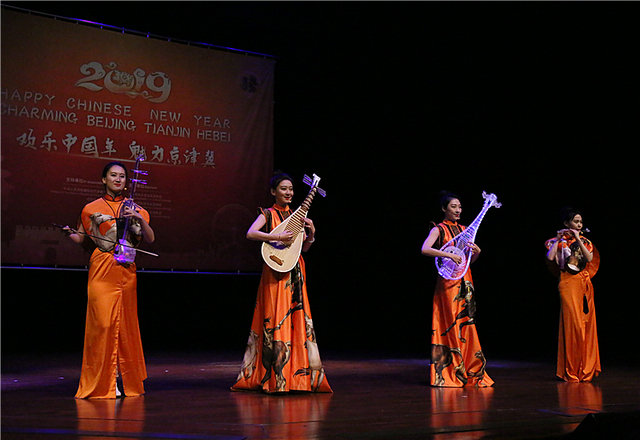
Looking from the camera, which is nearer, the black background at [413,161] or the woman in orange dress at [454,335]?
the woman in orange dress at [454,335]

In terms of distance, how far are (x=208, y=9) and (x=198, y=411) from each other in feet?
16.4

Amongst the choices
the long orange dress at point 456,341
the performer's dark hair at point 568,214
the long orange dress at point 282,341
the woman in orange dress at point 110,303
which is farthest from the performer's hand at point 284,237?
the performer's dark hair at point 568,214

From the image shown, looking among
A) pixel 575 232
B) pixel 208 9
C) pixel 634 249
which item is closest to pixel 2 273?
pixel 208 9

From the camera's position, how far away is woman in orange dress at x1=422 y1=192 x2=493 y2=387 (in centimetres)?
464

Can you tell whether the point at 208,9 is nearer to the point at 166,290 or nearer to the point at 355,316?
the point at 166,290

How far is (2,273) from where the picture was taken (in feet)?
23.4

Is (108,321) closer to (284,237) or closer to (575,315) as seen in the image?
(284,237)

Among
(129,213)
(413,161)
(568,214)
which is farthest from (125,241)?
(413,161)

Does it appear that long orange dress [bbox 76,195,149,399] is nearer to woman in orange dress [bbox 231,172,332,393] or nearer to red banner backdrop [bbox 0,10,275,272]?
woman in orange dress [bbox 231,172,332,393]

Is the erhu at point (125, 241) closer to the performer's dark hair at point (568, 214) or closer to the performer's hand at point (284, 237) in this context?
the performer's hand at point (284, 237)

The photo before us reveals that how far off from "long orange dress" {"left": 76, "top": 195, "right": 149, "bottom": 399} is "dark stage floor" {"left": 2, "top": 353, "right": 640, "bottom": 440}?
0.45 feet

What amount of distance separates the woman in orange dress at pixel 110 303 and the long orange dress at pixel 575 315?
3012 millimetres

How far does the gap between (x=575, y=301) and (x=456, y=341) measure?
1.14 m

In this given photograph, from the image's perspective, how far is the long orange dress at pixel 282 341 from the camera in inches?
165
